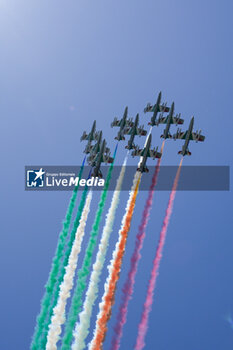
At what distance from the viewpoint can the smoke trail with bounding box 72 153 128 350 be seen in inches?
2798

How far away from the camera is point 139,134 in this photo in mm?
86125

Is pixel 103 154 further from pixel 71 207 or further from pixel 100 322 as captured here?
pixel 100 322

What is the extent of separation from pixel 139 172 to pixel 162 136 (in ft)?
26.7

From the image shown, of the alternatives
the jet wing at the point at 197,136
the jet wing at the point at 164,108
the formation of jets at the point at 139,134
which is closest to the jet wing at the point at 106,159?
the formation of jets at the point at 139,134

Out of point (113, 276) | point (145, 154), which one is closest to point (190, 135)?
point (145, 154)

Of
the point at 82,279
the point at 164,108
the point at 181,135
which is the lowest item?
the point at 82,279

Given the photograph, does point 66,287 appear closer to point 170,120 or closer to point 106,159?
point 106,159

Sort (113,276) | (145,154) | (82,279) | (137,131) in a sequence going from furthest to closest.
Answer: (137,131) → (145,154) → (82,279) → (113,276)

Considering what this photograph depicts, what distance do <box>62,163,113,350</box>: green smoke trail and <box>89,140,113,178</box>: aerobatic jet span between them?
116 inches

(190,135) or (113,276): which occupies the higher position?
(190,135)

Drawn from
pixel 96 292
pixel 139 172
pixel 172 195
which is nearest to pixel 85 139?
pixel 139 172

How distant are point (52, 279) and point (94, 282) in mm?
7089

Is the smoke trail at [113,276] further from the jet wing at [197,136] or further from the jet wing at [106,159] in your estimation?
the jet wing at [197,136]

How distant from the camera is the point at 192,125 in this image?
83312 mm
